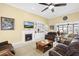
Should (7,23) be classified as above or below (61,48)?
above

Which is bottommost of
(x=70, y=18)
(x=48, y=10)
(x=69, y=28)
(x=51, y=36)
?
(x=51, y=36)

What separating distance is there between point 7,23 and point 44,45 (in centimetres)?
80

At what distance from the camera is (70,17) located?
5.25ft

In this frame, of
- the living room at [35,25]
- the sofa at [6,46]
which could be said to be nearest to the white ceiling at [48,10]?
the living room at [35,25]

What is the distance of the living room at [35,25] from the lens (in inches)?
61.1

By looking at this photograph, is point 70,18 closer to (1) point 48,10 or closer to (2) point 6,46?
(1) point 48,10

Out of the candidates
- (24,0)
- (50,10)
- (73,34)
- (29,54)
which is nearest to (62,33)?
(73,34)

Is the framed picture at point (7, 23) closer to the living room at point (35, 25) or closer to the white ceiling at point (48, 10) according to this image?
the living room at point (35, 25)

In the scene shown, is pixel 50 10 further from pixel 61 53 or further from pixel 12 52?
pixel 12 52

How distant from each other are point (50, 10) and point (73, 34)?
0.62 meters

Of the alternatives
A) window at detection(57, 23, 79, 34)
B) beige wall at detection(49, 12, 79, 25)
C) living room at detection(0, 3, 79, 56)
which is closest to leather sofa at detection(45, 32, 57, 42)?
living room at detection(0, 3, 79, 56)

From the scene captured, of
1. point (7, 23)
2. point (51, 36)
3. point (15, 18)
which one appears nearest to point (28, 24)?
point (15, 18)

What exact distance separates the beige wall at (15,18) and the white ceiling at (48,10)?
0.08m

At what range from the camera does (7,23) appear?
1.56 metres
